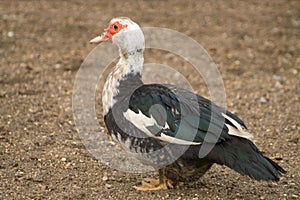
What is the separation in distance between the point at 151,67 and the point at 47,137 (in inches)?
101

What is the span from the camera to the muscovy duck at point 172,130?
3.98 metres

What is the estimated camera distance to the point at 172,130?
13.3 feet

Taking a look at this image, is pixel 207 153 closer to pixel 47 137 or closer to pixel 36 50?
pixel 47 137

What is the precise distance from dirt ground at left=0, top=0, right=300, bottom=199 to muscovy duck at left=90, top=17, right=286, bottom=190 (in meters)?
0.46

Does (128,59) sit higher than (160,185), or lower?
higher

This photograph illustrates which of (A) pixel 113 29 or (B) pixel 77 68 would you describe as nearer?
(A) pixel 113 29

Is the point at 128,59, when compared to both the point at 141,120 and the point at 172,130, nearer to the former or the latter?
the point at 141,120

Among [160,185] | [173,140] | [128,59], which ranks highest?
[128,59]

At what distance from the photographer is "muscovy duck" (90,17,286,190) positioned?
398 cm

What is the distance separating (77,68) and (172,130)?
12.1 ft

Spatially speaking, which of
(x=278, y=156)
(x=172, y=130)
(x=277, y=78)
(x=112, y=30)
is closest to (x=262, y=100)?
(x=277, y=78)

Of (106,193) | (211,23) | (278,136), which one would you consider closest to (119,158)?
(106,193)

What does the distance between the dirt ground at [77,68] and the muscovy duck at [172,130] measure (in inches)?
18.3

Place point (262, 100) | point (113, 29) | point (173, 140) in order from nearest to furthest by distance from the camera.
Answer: point (173, 140) < point (113, 29) < point (262, 100)
